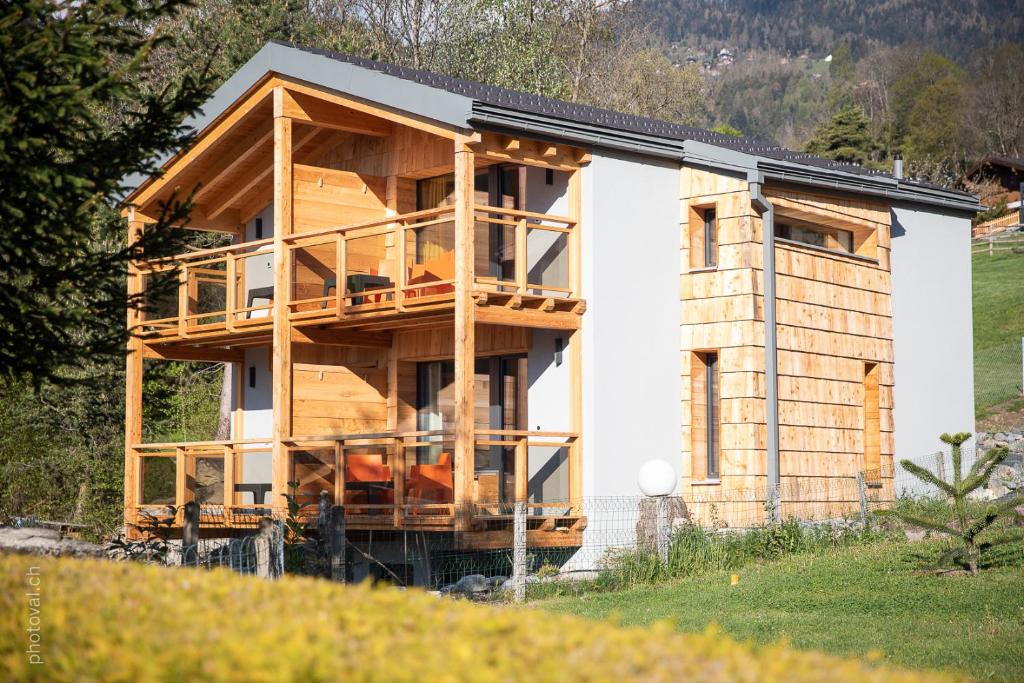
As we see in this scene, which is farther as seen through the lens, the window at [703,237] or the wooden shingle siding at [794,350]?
the window at [703,237]

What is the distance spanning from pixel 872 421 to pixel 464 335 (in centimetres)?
737

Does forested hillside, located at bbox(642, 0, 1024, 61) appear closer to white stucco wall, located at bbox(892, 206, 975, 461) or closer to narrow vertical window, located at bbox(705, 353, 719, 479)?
white stucco wall, located at bbox(892, 206, 975, 461)

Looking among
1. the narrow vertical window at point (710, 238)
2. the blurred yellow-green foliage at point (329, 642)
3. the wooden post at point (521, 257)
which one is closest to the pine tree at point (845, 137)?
the narrow vertical window at point (710, 238)

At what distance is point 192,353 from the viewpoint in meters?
21.0

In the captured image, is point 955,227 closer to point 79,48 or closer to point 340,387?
point 340,387

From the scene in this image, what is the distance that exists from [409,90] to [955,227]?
10178 millimetres

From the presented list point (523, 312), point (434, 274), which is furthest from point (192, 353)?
point (523, 312)

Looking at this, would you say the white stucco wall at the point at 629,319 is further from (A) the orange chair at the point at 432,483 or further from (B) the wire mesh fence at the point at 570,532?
(A) the orange chair at the point at 432,483

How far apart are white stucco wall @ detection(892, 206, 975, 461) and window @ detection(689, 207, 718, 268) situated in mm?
3787

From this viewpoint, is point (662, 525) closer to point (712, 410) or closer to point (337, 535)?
point (712, 410)

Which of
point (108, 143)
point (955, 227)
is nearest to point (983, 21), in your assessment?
point (955, 227)

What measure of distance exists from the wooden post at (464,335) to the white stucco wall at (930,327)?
771cm

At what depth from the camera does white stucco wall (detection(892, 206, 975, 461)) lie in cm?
1994

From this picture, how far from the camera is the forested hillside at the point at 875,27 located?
523 ft
